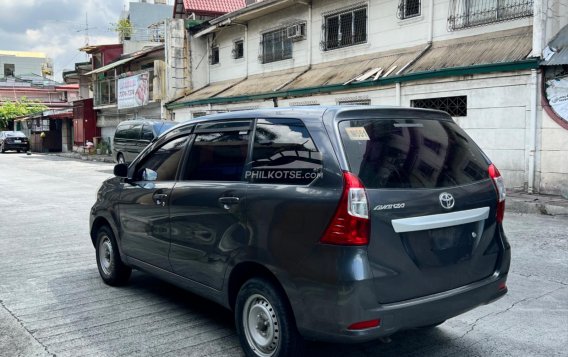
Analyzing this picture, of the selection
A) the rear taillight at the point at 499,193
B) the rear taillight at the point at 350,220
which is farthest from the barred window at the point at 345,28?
the rear taillight at the point at 350,220

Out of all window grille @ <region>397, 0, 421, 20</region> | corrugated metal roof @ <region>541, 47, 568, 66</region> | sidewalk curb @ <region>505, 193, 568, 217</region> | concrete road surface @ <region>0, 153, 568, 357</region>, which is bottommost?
concrete road surface @ <region>0, 153, 568, 357</region>

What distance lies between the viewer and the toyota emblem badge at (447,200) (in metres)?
3.26

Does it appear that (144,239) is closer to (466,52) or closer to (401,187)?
(401,187)

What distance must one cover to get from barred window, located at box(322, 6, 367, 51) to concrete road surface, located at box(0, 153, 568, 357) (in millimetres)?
11063

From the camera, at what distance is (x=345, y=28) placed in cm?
1758

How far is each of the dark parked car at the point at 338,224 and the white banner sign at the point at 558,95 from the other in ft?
26.8

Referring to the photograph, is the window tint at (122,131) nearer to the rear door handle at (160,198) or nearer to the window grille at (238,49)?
the window grille at (238,49)

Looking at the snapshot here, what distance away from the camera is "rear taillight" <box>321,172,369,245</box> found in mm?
2955

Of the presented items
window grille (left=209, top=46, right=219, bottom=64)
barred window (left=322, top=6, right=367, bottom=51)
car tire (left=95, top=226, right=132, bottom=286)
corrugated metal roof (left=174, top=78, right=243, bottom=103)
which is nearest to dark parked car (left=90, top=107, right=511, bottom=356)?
car tire (left=95, top=226, right=132, bottom=286)

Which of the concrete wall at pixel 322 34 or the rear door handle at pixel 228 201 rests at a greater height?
the concrete wall at pixel 322 34

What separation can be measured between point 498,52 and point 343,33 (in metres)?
6.66

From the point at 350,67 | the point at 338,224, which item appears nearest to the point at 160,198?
the point at 338,224

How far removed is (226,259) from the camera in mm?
3639

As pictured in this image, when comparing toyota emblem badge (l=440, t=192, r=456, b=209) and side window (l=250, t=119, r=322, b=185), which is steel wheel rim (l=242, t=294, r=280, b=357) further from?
toyota emblem badge (l=440, t=192, r=456, b=209)
